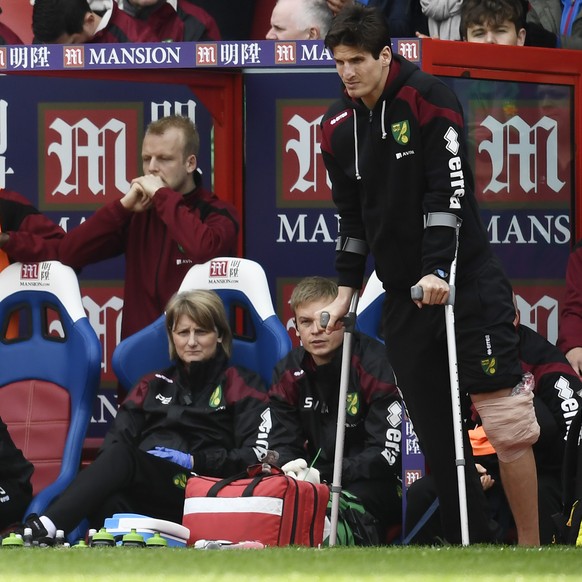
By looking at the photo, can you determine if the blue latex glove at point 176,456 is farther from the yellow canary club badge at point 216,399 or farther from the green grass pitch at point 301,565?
the green grass pitch at point 301,565

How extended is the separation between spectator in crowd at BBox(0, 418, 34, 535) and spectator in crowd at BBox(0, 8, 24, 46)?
10.5ft

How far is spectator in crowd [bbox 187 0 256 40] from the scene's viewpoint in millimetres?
10383

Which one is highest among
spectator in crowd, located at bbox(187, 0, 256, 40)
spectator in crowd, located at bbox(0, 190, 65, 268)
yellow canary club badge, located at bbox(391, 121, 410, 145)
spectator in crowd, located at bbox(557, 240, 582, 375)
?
spectator in crowd, located at bbox(187, 0, 256, 40)

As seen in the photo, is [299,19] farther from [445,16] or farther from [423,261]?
[423,261]

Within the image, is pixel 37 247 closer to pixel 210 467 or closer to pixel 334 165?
pixel 210 467

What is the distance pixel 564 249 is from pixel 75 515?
3150 millimetres

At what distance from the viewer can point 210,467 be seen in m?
7.68

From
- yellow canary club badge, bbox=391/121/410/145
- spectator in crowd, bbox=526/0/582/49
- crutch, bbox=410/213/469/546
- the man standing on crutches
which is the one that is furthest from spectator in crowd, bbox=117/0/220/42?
crutch, bbox=410/213/469/546

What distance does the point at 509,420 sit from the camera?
237 inches

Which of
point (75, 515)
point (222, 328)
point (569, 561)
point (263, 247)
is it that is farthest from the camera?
point (263, 247)

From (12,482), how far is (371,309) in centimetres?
186

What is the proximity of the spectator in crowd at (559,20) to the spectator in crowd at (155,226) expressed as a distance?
2.04 m

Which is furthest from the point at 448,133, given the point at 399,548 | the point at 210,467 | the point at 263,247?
the point at 263,247

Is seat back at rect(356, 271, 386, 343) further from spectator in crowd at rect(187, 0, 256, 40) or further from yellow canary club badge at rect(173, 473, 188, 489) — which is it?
spectator in crowd at rect(187, 0, 256, 40)
